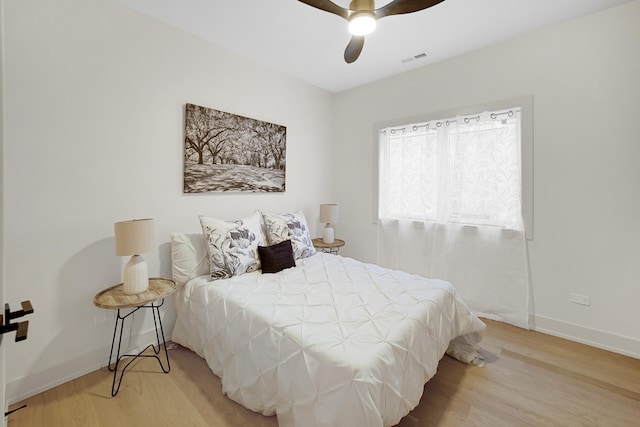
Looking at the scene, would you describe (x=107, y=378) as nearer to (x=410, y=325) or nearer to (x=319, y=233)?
(x=410, y=325)

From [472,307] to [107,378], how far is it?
3348mm

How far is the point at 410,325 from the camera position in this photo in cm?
169

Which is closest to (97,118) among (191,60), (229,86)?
(191,60)

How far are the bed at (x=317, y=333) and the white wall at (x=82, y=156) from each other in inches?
19.6

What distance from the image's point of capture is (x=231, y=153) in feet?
9.80

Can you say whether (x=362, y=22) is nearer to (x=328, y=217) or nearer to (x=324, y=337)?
(x=324, y=337)

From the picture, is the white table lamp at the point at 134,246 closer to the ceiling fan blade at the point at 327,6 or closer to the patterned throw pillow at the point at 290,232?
the patterned throw pillow at the point at 290,232

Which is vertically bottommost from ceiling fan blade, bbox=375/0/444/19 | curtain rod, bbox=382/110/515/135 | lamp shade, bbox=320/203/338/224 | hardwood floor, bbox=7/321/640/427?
hardwood floor, bbox=7/321/640/427

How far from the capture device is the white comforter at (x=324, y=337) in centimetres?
135

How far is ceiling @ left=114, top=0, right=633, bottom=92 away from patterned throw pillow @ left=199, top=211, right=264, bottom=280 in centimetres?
170

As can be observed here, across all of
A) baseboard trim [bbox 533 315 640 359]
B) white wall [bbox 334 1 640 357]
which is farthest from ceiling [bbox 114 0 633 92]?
baseboard trim [bbox 533 315 640 359]

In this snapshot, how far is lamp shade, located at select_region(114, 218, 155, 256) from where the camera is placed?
1.98m

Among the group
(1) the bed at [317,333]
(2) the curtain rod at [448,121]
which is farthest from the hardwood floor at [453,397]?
(2) the curtain rod at [448,121]

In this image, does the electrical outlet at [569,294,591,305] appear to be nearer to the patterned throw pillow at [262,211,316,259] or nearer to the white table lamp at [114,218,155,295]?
the patterned throw pillow at [262,211,316,259]
